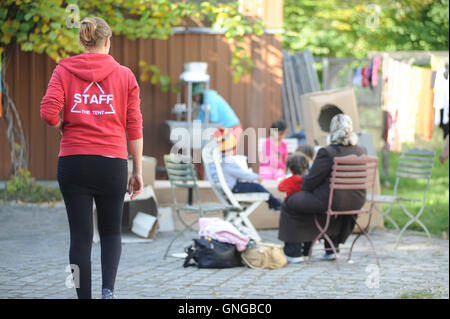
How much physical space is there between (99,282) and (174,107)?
6.67 metres

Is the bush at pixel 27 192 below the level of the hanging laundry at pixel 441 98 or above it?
below

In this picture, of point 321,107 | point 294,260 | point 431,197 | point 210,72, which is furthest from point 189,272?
point 431,197

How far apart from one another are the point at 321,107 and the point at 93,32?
5098mm

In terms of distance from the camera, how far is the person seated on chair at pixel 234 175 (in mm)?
7605

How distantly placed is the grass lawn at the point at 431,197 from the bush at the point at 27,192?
4.73 metres

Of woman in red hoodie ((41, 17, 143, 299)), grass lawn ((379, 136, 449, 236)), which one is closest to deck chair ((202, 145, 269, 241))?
grass lawn ((379, 136, 449, 236))

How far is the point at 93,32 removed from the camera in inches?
141

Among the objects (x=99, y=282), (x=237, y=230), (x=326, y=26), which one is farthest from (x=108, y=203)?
(x=326, y=26)

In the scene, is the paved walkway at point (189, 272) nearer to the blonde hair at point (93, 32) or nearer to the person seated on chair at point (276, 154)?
the blonde hair at point (93, 32)

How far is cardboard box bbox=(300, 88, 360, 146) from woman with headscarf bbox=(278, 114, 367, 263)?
1.38 metres

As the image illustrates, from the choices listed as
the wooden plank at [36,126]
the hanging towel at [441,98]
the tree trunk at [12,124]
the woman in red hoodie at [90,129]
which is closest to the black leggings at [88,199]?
the woman in red hoodie at [90,129]

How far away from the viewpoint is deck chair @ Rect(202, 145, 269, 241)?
24.5ft

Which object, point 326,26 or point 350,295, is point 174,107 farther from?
point 326,26
